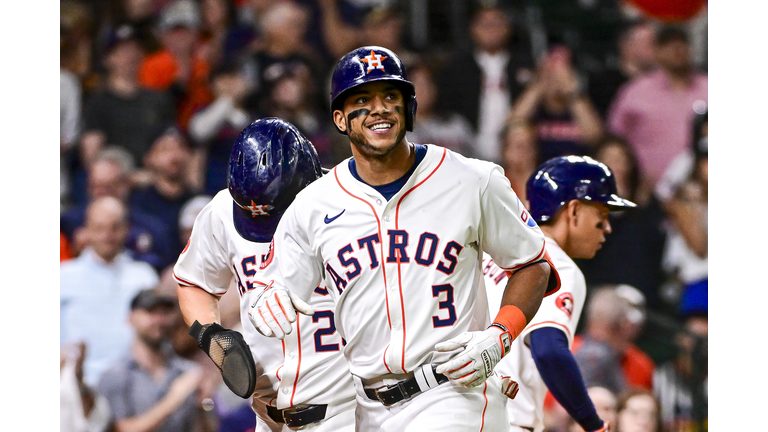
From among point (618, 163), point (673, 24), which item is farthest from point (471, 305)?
point (673, 24)

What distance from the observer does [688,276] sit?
7.30 m

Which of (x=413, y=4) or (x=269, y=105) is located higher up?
(x=413, y=4)

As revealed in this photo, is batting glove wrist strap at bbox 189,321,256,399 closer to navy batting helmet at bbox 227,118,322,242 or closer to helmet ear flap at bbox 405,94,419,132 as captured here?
navy batting helmet at bbox 227,118,322,242

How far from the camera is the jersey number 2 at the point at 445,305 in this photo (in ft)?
9.41

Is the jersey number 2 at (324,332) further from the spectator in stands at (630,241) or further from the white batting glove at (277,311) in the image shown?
the spectator in stands at (630,241)

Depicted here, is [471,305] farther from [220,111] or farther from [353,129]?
[220,111]

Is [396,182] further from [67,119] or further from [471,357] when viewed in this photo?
[67,119]

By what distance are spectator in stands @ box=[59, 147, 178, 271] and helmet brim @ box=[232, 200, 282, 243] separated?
3.60m

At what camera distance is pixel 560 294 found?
3730 mm

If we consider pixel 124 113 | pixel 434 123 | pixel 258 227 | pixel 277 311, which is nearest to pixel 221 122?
pixel 124 113

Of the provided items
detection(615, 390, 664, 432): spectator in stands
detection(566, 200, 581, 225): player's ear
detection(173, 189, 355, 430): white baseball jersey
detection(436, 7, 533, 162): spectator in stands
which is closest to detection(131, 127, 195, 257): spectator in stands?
detection(436, 7, 533, 162): spectator in stands

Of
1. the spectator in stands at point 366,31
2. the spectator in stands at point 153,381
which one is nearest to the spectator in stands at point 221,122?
the spectator in stands at point 366,31

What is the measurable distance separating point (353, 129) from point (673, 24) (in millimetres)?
6051

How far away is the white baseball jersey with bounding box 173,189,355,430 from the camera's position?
3.46 m
